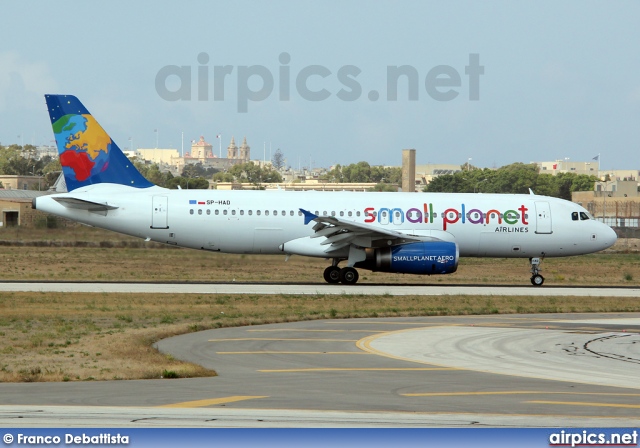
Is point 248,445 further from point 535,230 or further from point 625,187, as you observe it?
point 625,187

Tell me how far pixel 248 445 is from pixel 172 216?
2928 centimetres

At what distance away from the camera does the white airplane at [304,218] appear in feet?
125

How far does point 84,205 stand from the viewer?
3831 centimetres

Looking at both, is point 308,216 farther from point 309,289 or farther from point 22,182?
point 22,182

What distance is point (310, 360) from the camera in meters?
18.6

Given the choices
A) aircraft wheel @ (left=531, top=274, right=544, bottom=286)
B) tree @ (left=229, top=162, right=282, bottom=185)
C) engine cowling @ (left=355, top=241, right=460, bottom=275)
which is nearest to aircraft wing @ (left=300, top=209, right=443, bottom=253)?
engine cowling @ (left=355, top=241, right=460, bottom=275)

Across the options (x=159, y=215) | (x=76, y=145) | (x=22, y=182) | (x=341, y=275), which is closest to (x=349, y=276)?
(x=341, y=275)

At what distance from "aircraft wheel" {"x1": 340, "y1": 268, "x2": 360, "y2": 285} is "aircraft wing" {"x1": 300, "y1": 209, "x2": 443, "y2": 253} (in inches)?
42.3

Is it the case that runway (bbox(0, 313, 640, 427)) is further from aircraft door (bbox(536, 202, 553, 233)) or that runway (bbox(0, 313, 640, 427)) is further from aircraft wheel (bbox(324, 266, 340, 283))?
aircraft door (bbox(536, 202, 553, 233))

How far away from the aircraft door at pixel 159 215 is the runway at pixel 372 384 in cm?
1516

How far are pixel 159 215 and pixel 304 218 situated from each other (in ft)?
18.8

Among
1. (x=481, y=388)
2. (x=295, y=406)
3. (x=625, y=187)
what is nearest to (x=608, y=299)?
(x=481, y=388)

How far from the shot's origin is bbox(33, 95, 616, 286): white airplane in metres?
38.2

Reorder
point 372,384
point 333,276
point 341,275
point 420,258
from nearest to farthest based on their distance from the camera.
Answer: point 372,384, point 420,258, point 341,275, point 333,276
